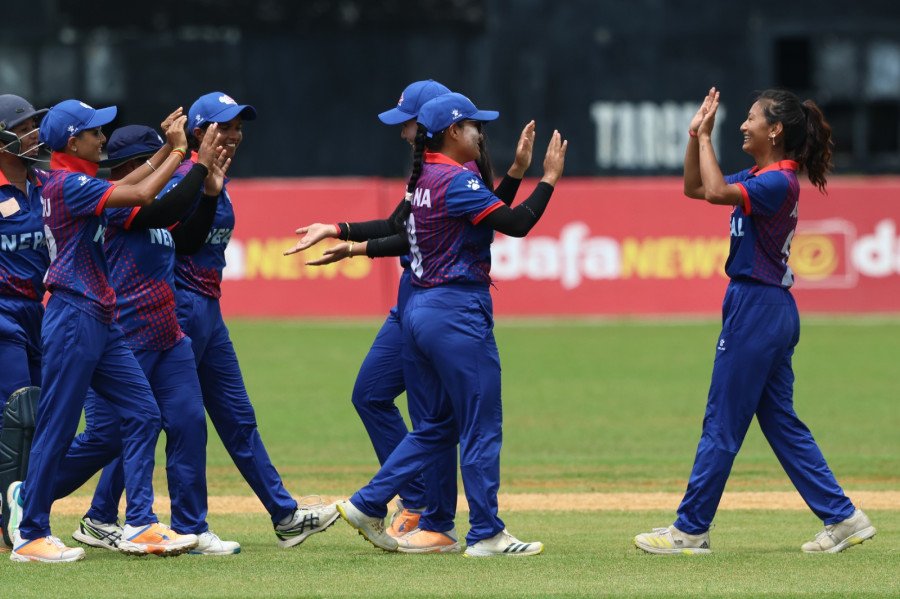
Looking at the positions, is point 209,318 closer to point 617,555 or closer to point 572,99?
point 617,555

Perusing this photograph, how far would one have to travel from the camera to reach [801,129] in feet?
25.3

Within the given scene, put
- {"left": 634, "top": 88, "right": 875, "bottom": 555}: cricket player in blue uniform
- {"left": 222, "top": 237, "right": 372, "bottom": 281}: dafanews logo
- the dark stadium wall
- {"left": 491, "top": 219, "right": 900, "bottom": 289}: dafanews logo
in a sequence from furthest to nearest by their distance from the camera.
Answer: the dark stadium wall
{"left": 491, "top": 219, "right": 900, "bottom": 289}: dafanews logo
{"left": 222, "top": 237, "right": 372, "bottom": 281}: dafanews logo
{"left": 634, "top": 88, "right": 875, "bottom": 555}: cricket player in blue uniform

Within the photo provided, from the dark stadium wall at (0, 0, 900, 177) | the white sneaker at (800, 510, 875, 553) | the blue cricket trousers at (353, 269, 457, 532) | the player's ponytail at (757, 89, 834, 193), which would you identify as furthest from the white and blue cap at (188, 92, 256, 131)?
the dark stadium wall at (0, 0, 900, 177)

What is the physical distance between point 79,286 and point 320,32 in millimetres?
16202

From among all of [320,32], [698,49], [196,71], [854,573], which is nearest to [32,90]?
[196,71]

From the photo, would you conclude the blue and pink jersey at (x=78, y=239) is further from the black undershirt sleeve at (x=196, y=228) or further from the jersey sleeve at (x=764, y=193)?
the jersey sleeve at (x=764, y=193)

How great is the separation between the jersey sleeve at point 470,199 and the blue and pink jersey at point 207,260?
119cm

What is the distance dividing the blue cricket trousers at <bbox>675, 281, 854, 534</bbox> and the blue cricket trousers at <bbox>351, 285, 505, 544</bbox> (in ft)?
3.06

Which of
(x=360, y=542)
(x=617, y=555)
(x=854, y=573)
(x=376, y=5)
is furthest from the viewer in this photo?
(x=376, y=5)

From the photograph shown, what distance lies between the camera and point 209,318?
8.00m

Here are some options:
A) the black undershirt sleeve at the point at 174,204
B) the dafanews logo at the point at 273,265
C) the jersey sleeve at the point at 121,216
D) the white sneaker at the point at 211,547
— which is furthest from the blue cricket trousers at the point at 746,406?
the dafanews logo at the point at 273,265

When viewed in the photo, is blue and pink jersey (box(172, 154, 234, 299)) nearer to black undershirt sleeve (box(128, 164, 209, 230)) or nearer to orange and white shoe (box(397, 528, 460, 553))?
black undershirt sleeve (box(128, 164, 209, 230))

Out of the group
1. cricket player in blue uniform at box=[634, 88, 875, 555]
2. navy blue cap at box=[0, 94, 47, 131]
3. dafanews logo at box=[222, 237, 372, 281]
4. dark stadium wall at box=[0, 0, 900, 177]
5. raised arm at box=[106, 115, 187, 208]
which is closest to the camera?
raised arm at box=[106, 115, 187, 208]

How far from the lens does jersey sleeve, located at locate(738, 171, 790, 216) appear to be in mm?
7445
